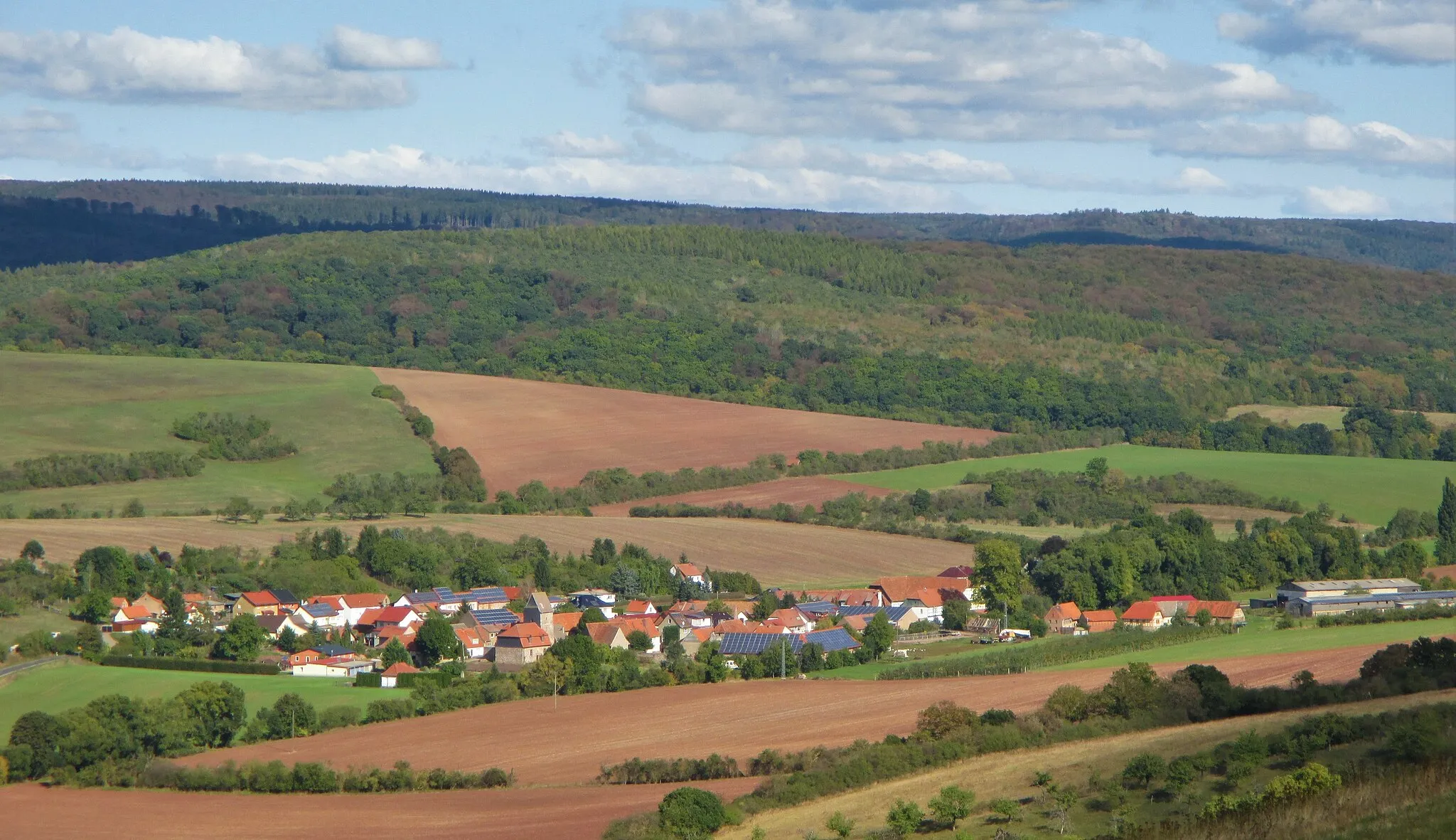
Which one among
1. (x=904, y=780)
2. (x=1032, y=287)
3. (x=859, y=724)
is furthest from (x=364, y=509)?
(x=1032, y=287)

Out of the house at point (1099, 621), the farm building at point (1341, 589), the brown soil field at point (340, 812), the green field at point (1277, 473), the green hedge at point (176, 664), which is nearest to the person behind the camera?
the brown soil field at point (340, 812)

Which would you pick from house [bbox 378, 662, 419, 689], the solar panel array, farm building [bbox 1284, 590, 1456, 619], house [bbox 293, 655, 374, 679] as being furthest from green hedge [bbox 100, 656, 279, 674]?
farm building [bbox 1284, 590, 1456, 619]

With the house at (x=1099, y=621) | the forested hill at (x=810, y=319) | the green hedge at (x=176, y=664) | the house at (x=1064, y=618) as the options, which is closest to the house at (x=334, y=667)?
the green hedge at (x=176, y=664)

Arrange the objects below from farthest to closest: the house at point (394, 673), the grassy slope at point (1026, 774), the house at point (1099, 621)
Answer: the house at point (1099, 621) → the house at point (394, 673) → the grassy slope at point (1026, 774)

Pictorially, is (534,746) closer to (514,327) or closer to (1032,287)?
(514,327)

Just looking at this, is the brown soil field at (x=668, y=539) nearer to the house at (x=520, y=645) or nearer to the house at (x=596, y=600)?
the house at (x=596, y=600)

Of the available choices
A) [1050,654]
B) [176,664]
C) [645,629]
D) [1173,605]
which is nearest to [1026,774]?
[1050,654]

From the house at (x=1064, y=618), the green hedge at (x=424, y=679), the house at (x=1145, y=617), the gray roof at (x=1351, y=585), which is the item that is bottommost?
the green hedge at (x=424, y=679)

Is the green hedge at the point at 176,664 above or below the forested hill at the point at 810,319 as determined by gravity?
below
